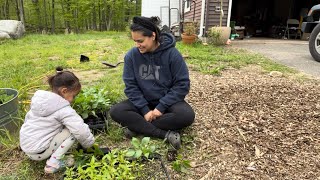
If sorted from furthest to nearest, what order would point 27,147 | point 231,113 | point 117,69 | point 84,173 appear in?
point 117,69 → point 231,113 → point 27,147 → point 84,173

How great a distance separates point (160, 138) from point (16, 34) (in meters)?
10.9

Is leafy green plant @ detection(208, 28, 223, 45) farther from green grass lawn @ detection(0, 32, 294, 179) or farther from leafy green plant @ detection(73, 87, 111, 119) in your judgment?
leafy green plant @ detection(73, 87, 111, 119)

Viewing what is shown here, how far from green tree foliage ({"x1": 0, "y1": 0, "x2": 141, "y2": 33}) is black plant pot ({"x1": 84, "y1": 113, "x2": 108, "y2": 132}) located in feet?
66.0

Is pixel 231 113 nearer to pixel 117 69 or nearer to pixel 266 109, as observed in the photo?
pixel 266 109

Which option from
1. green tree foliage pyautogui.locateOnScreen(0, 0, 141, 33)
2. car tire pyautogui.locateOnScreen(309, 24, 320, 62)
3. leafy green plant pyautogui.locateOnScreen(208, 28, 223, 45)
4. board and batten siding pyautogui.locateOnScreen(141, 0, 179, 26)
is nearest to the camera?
car tire pyautogui.locateOnScreen(309, 24, 320, 62)

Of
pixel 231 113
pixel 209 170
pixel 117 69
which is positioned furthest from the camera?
pixel 117 69

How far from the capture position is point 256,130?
7.71 feet

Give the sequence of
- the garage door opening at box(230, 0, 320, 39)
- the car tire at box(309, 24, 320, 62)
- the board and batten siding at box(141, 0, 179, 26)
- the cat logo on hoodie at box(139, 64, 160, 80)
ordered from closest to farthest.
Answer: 1. the cat logo on hoodie at box(139, 64, 160, 80)
2. the car tire at box(309, 24, 320, 62)
3. the garage door opening at box(230, 0, 320, 39)
4. the board and batten siding at box(141, 0, 179, 26)

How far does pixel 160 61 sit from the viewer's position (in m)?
2.34

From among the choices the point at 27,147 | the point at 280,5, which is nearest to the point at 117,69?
the point at 27,147

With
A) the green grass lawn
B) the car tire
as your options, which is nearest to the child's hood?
the green grass lawn

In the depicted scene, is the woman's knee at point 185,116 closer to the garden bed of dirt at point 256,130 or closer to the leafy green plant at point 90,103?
the garden bed of dirt at point 256,130

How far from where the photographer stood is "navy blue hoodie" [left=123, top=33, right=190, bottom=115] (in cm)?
230

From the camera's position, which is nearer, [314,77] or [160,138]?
[160,138]
